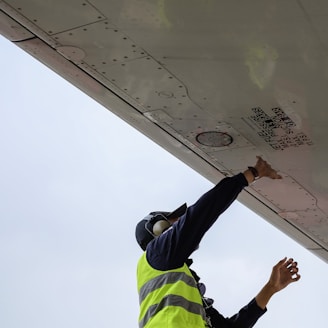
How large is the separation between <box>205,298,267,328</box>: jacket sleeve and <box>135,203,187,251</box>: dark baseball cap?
0.71 meters

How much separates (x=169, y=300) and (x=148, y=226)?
0.73 meters

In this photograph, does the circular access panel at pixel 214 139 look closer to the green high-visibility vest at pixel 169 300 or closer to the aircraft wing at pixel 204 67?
the aircraft wing at pixel 204 67

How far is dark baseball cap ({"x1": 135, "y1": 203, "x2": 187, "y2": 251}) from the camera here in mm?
4270

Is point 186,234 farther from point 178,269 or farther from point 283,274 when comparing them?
point 283,274

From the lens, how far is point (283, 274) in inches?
194

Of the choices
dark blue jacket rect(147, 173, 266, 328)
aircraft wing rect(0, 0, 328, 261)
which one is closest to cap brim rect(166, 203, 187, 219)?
dark blue jacket rect(147, 173, 266, 328)

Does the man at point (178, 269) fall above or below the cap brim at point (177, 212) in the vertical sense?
below

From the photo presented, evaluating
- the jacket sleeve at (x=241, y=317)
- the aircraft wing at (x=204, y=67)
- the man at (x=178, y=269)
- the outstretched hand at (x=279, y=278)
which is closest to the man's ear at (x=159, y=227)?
the man at (x=178, y=269)

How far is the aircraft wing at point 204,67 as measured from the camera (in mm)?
3316

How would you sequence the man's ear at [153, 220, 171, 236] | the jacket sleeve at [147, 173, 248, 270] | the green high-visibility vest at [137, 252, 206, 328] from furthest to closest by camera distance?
the man's ear at [153, 220, 171, 236]
the jacket sleeve at [147, 173, 248, 270]
the green high-visibility vest at [137, 252, 206, 328]

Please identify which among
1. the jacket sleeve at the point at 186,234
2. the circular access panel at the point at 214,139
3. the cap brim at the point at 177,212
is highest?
the circular access panel at the point at 214,139

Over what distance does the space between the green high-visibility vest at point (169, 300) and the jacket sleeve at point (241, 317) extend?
0.71 metres

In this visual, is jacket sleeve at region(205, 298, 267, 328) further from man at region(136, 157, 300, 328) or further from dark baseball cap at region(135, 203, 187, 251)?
dark baseball cap at region(135, 203, 187, 251)

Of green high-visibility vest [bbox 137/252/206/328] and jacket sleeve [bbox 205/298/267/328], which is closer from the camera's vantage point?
green high-visibility vest [bbox 137/252/206/328]
